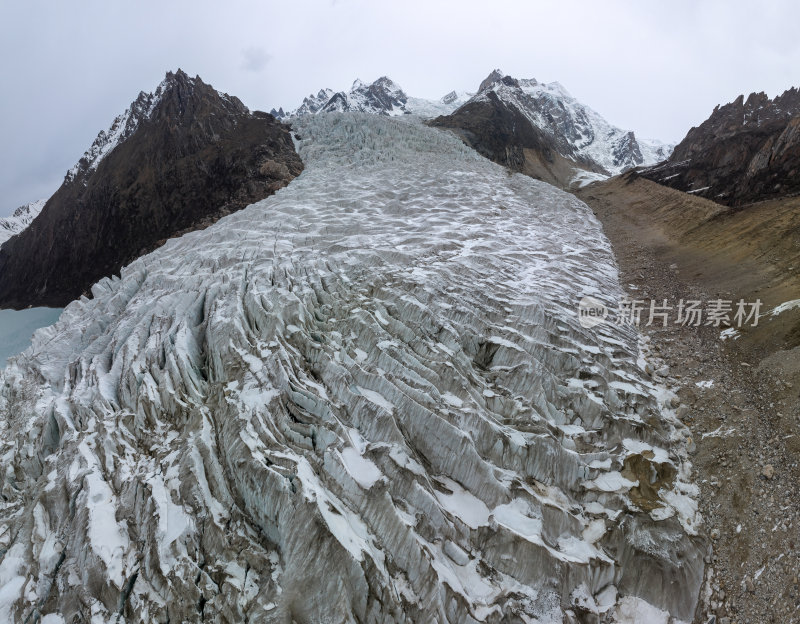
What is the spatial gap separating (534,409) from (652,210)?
4135 cm

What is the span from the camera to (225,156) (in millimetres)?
54031

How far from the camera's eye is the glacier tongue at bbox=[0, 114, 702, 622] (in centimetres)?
905

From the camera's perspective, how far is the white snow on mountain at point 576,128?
383ft

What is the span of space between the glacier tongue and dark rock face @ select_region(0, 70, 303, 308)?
31.5m

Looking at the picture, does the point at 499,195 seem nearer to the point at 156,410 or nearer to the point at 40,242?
the point at 156,410

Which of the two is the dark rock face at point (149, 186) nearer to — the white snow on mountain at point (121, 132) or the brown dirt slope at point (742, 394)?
the white snow on mountain at point (121, 132)

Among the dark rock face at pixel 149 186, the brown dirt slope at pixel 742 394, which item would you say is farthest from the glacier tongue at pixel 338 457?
the dark rock face at pixel 149 186

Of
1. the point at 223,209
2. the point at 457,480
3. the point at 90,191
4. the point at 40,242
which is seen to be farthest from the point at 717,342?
the point at 40,242

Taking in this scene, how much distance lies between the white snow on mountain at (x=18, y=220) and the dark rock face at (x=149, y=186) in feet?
159

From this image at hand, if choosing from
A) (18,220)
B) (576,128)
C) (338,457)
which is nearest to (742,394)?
(338,457)

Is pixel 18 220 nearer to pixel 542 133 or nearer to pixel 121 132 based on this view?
pixel 121 132

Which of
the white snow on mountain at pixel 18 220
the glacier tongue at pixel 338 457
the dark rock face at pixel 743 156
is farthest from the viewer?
the white snow on mountain at pixel 18 220

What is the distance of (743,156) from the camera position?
4681 cm

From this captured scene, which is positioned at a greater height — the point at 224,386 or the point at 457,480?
the point at 224,386
